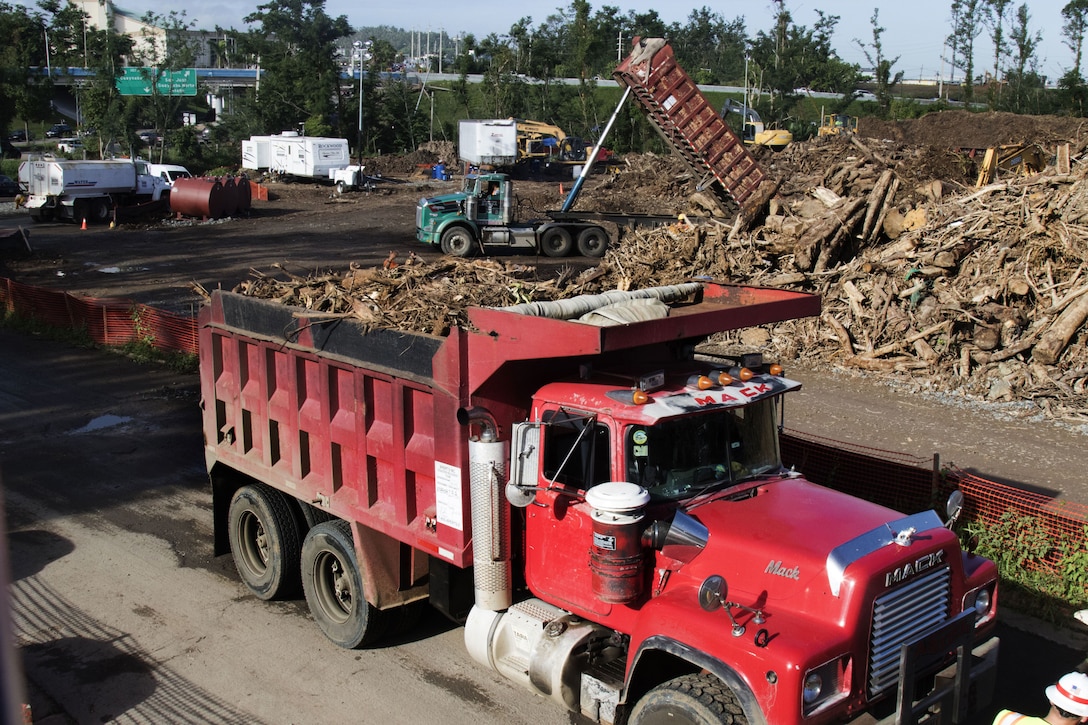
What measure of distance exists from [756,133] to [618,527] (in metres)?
46.2

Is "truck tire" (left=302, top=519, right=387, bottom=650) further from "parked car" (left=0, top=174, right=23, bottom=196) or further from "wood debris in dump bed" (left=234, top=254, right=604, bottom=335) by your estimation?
"parked car" (left=0, top=174, right=23, bottom=196)

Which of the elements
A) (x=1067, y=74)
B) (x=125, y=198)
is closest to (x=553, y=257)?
(x=125, y=198)

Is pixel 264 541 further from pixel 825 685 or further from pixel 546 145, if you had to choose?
pixel 546 145

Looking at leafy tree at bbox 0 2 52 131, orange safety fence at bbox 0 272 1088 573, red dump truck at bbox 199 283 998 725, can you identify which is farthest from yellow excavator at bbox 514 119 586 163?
red dump truck at bbox 199 283 998 725

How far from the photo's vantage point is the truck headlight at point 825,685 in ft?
15.3

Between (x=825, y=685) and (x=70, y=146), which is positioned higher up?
(x=70, y=146)

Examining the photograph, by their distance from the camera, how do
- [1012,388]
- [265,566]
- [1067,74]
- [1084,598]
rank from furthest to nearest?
[1067,74] < [1012,388] < [265,566] < [1084,598]

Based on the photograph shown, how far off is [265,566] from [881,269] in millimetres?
12686

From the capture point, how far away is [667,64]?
25.8 meters

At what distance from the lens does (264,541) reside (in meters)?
8.77

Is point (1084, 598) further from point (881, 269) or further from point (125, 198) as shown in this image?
point (125, 198)

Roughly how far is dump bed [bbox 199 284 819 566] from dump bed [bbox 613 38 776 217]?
19.2 meters

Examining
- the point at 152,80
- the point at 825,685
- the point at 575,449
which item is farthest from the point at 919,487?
the point at 152,80

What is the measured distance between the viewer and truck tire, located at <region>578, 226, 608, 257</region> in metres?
30.0
